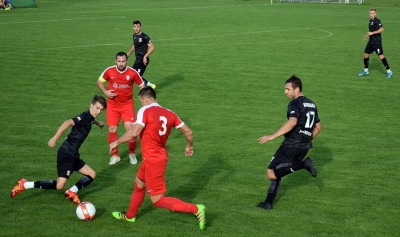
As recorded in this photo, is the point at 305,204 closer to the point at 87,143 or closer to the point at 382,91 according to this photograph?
the point at 87,143

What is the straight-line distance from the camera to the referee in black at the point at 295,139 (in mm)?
10148

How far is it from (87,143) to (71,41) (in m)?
18.0

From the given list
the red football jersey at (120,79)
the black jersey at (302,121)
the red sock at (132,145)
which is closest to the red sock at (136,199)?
the black jersey at (302,121)

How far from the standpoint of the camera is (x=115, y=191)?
11.4 metres

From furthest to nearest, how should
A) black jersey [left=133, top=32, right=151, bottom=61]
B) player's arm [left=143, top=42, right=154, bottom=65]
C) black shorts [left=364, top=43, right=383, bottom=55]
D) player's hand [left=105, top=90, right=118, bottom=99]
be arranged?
1. black shorts [left=364, top=43, right=383, bottom=55]
2. black jersey [left=133, top=32, right=151, bottom=61]
3. player's arm [left=143, top=42, right=154, bottom=65]
4. player's hand [left=105, top=90, right=118, bottom=99]

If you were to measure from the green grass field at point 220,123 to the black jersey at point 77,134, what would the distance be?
101 centimetres

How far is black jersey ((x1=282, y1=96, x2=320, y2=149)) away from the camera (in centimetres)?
1008

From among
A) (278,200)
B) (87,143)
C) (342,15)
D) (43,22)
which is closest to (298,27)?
(342,15)

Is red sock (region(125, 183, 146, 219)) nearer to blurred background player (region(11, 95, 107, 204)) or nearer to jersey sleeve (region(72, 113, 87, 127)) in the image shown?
blurred background player (region(11, 95, 107, 204))

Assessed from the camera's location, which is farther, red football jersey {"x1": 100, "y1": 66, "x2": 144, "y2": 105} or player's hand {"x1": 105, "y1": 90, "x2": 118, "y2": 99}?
red football jersey {"x1": 100, "y1": 66, "x2": 144, "y2": 105}

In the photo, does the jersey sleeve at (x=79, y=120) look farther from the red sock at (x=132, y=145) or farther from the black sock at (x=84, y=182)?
the red sock at (x=132, y=145)

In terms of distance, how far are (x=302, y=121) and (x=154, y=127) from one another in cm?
274

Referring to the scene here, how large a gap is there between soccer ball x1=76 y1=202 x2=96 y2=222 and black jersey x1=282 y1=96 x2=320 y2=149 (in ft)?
11.8

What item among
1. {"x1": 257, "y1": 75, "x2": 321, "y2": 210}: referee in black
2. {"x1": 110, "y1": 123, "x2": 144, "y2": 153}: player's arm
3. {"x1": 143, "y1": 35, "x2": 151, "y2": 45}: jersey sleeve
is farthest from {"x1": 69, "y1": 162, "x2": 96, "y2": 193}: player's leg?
{"x1": 143, "y1": 35, "x2": 151, "y2": 45}: jersey sleeve
